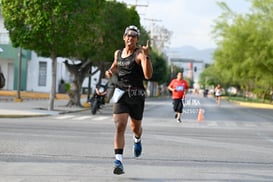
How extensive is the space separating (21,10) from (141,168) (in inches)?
748

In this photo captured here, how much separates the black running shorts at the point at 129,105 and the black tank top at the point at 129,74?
157mm

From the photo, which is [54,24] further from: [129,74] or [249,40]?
[249,40]

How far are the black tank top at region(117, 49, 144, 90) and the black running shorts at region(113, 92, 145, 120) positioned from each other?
16 cm

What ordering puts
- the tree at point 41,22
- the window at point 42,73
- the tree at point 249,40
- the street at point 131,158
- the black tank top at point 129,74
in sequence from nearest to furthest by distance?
the black tank top at point 129,74
the street at point 131,158
the tree at point 41,22
the tree at point 249,40
the window at point 42,73

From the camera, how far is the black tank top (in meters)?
8.29

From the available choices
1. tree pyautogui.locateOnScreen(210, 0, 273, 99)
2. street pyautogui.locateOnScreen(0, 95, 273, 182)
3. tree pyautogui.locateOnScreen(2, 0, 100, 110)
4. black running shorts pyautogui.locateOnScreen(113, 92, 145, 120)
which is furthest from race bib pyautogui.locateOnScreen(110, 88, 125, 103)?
tree pyautogui.locateOnScreen(210, 0, 273, 99)

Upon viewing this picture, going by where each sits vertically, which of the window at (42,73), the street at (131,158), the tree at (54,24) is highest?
the tree at (54,24)

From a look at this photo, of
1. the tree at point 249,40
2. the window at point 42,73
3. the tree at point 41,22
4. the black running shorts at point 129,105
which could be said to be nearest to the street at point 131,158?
the black running shorts at point 129,105

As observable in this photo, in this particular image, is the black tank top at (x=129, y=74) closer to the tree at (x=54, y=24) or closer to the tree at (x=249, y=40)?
the tree at (x=54, y=24)

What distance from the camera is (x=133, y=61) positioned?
823 centimetres

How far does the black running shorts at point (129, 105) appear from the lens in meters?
8.33

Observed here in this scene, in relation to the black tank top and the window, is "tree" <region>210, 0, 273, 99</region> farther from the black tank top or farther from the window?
the black tank top

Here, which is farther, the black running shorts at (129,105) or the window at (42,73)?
the window at (42,73)

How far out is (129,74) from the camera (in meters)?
8.36
